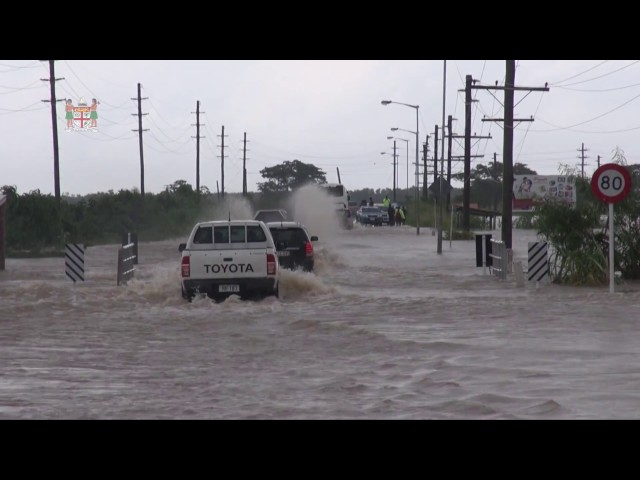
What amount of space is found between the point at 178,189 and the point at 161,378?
233ft

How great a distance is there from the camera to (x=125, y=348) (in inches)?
646

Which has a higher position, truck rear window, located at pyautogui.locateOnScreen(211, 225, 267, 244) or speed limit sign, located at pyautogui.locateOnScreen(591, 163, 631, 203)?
speed limit sign, located at pyautogui.locateOnScreen(591, 163, 631, 203)

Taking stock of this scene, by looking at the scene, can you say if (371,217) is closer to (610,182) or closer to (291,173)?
(291,173)

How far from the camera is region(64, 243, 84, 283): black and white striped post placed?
26938 mm

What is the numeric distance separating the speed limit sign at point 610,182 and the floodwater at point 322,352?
Result: 2.12 m

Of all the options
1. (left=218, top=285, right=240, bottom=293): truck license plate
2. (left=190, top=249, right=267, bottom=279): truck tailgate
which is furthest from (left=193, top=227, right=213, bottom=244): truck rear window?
(left=218, top=285, right=240, bottom=293): truck license plate

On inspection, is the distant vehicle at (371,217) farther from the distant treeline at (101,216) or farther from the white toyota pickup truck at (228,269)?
the white toyota pickup truck at (228,269)

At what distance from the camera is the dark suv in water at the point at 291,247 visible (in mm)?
27766

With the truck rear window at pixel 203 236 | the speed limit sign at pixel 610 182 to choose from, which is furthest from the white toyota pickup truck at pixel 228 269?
the speed limit sign at pixel 610 182

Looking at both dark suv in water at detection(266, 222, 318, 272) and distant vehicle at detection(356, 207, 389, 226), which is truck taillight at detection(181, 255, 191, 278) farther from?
distant vehicle at detection(356, 207, 389, 226)

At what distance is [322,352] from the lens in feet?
51.8

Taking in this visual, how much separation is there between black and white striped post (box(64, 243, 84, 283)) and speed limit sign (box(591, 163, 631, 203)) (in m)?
11.9
